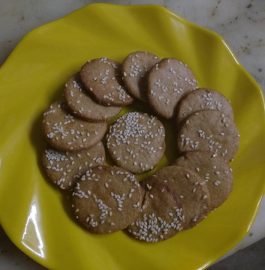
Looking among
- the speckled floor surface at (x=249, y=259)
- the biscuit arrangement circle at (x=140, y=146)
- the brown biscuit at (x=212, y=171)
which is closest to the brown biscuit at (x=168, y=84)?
the biscuit arrangement circle at (x=140, y=146)

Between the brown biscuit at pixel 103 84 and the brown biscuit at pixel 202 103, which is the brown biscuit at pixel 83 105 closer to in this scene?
the brown biscuit at pixel 103 84

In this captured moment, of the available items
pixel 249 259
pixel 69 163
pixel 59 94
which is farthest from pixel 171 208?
pixel 249 259

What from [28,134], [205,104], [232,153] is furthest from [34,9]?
[232,153]

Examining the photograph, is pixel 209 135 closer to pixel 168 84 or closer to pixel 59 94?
pixel 168 84

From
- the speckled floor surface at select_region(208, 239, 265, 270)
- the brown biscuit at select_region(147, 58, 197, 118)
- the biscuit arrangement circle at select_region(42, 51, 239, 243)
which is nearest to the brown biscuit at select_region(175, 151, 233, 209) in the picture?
the biscuit arrangement circle at select_region(42, 51, 239, 243)

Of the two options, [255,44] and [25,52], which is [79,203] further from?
[255,44]

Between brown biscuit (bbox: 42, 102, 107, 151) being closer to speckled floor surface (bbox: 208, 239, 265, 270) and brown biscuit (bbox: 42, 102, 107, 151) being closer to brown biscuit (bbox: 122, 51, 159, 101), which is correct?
brown biscuit (bbox: 122, 51, 159, 101)

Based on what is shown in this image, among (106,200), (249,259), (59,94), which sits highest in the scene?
(59,94)
